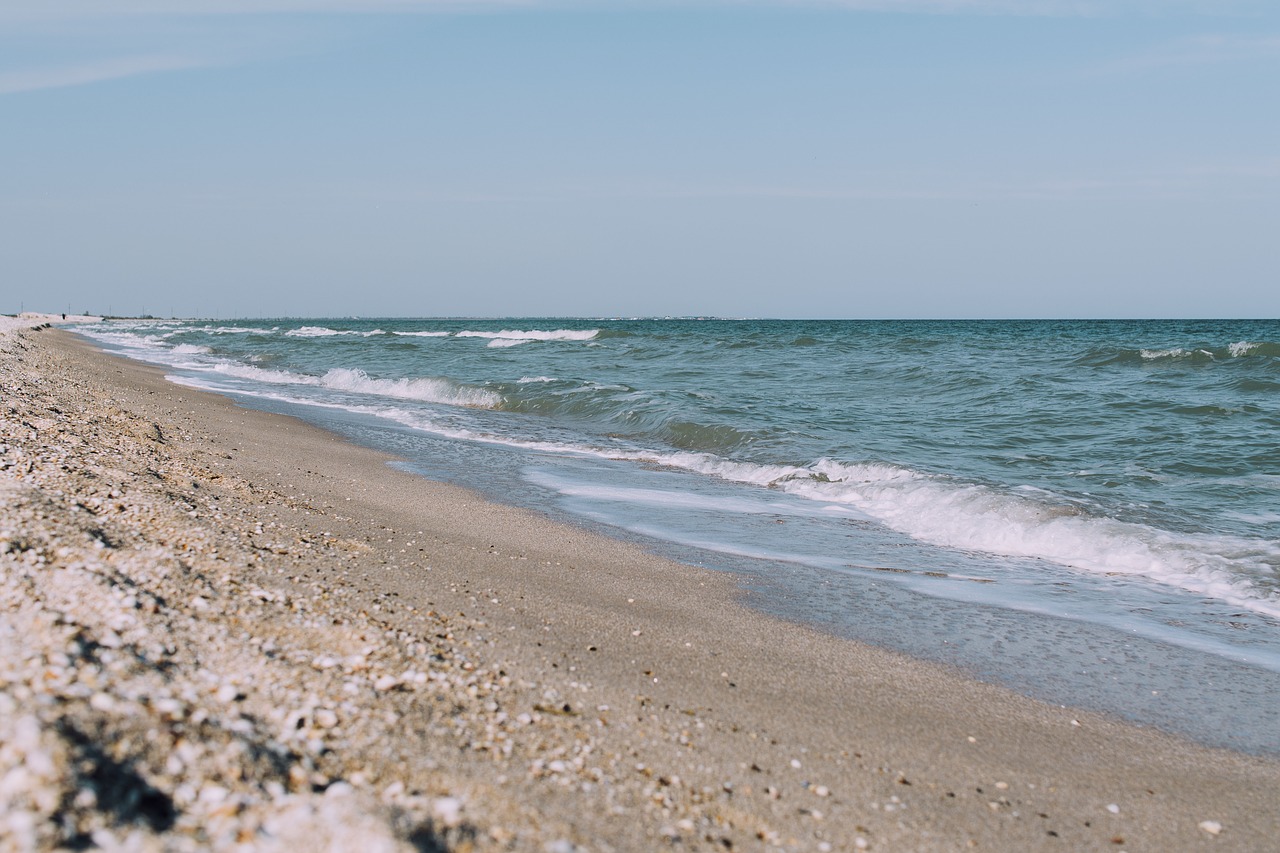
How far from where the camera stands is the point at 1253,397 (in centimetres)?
1506

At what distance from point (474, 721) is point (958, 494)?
6578mm

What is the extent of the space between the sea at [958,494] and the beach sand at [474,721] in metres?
0.67

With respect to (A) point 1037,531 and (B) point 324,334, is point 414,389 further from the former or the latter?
(B) point 324,334

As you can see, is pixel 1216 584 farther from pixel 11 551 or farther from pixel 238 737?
pixel 11 551

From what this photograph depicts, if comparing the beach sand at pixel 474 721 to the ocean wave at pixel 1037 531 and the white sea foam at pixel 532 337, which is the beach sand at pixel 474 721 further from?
the white sea foam at pixel 532 337

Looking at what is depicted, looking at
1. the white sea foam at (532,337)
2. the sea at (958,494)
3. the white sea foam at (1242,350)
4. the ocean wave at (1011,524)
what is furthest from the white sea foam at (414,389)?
the white sea foam at (532,337)

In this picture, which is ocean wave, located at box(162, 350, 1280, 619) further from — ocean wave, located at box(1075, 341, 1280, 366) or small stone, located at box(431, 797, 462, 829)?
ocean wave, located at box(1075, 341, 1280, 366)

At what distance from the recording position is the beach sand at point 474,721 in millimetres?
2170

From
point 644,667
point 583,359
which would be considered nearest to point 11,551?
point 644,667

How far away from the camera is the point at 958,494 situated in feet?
27.5

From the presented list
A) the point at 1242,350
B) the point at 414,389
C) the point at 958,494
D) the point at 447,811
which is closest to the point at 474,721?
the point at 447,811

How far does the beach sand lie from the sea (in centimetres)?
67

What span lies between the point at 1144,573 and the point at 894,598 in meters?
2.29

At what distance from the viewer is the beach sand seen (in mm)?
2170
